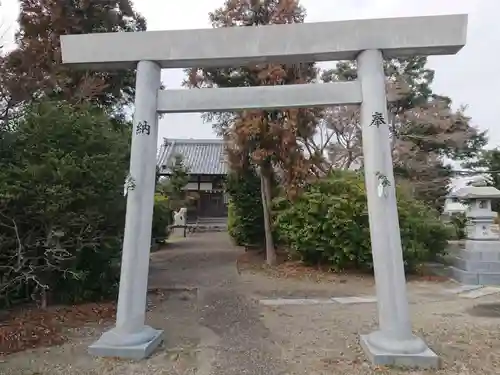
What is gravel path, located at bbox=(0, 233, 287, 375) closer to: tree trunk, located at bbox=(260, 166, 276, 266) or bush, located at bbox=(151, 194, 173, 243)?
tree trunk, located at bbox=(260, 166, 276, 266)

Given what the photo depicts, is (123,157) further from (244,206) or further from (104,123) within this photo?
(244,206)

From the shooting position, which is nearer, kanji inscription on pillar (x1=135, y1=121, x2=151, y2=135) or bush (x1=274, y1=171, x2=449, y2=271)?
kanji inscription on pillar (x1=135, y1=121, x2=151, y2=135)

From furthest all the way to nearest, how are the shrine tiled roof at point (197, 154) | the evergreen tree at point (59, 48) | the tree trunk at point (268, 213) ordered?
the shrine tiled roof at point (197, 154) < the tree trunk at point (268, 213) < the evergreen tree at point (59, 48)

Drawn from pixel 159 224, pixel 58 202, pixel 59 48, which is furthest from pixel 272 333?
pixel 159 224

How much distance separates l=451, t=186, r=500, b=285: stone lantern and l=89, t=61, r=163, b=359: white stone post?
7554 millimetres

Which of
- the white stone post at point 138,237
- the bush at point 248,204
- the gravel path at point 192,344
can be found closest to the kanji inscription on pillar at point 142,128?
the white stone post at point 138,237

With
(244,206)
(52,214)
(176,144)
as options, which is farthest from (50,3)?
(176,144)

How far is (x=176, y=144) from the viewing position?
30.7m

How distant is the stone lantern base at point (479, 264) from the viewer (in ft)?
29.2

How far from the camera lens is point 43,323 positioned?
5.36m

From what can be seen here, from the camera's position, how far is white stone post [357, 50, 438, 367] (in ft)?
13.3

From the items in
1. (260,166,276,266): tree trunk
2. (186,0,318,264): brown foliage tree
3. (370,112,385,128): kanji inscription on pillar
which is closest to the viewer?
(370,112,385,128): kanji inscription on pillar

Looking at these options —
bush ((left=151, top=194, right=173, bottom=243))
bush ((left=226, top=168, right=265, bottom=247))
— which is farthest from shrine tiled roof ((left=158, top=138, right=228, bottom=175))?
bush ((left=226, top=168, right=265, bottom=247))

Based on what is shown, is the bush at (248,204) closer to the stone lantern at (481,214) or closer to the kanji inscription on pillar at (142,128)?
the stone lantern at (481,214)
